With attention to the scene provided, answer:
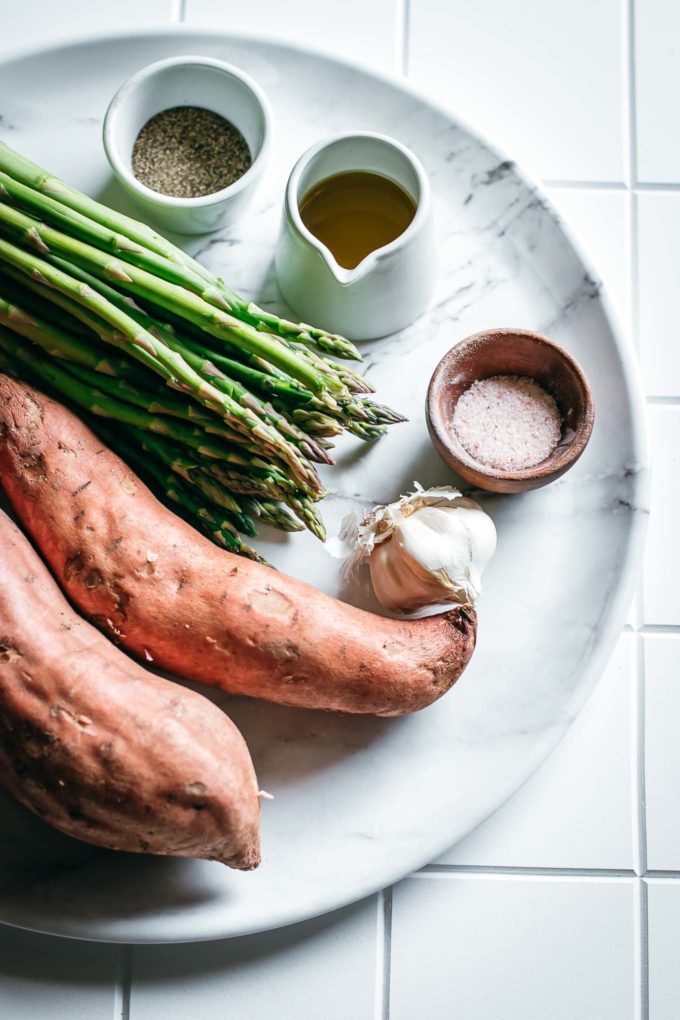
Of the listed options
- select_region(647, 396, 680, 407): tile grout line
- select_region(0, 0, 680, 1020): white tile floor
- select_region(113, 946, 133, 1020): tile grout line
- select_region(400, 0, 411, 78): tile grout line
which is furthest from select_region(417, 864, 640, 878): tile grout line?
select_region(400, 0, 411, 78): tile grout line

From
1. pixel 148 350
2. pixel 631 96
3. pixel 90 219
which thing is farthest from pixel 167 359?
pixel 631 96

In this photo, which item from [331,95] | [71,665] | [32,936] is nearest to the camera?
[71,665]

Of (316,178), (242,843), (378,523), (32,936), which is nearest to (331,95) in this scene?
(316,178)

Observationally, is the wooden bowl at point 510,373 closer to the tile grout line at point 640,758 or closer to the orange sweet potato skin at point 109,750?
the tile grout line at point 640,758

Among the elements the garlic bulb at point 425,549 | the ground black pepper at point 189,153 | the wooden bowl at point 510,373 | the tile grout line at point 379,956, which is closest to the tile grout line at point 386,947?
the tile grout line at point 379,956

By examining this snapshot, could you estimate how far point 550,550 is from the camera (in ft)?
3.68

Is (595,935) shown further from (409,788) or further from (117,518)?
(117,518)

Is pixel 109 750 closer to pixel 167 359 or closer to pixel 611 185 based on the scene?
pixel 167 359

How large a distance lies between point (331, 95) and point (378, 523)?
544 millimetres

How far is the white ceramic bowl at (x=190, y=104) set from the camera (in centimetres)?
109

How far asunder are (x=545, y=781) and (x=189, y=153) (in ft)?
2.68

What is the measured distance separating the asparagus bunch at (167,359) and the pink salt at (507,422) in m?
0.12

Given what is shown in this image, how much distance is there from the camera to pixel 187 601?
98cm

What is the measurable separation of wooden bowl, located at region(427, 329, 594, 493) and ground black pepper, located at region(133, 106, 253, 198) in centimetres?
34
